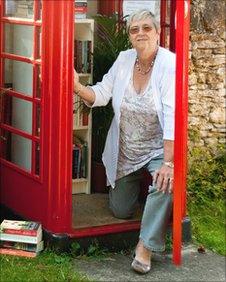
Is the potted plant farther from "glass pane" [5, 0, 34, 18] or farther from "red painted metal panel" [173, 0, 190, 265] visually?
"red painted metal panel" [173, 0, 190, 265]

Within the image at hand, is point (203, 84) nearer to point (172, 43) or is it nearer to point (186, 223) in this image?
point (172, 43)

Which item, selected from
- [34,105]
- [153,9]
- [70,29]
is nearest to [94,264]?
[34,105]

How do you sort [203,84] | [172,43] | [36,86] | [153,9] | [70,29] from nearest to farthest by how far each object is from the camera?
[70,29] < [36,86] < [172,43] < [153,9] < [203,84]

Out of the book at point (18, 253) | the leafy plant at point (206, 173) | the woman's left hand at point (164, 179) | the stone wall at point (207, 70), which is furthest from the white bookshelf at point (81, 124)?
the stone wall at point (207, 70)

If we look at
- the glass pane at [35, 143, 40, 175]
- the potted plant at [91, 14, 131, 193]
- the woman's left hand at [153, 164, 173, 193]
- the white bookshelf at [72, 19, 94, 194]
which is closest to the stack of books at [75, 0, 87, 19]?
the white bookshelf at [72, 19, 94, 194]

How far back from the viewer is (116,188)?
19.9ft

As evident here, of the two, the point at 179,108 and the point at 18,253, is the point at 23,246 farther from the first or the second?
the point at 179,108

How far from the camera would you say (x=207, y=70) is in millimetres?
7668

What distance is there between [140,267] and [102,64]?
6.17 ft

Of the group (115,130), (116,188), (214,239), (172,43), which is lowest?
(214,239)

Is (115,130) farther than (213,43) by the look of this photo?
No

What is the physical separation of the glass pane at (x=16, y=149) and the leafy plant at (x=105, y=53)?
2.65ft

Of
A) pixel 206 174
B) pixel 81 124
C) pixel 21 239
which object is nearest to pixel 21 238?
pixel 21 239

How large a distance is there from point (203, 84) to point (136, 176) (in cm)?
200
